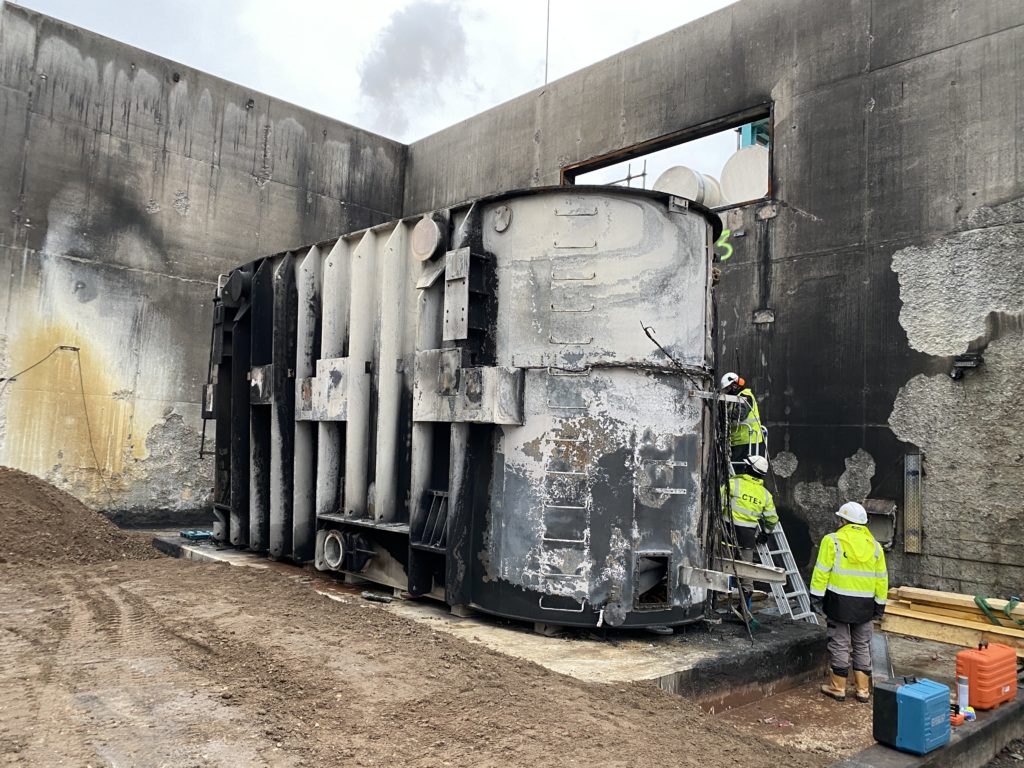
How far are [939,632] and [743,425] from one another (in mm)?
3106

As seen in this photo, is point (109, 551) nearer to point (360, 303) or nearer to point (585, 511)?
point (360, 303)

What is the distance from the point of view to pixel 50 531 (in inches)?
366

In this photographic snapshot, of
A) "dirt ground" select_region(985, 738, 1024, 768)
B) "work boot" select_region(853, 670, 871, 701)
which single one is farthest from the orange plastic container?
"work boot" select_region(853, 670, 871, 701)

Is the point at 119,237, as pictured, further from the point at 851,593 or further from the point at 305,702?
the point at 851,593

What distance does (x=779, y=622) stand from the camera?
6.78 meters

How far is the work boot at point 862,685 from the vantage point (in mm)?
5965

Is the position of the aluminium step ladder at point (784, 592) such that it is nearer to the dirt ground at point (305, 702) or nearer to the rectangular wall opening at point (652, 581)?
the rectangular wall opening at point (652, 581)

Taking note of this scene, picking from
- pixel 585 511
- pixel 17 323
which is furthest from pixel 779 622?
pixel 17 323

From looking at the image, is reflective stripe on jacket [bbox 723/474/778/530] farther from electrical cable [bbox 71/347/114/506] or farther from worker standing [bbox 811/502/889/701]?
electrical cable [bbox 71/347/114/506]

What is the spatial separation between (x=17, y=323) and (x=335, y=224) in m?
6.09

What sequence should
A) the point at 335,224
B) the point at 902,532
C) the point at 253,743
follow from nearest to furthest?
the point at 253,743
the point at 902,532
the point at 335,224

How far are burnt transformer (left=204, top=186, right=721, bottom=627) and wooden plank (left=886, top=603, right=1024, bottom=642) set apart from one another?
3.15 metres

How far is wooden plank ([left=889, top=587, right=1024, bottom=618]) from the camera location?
25.0 feet

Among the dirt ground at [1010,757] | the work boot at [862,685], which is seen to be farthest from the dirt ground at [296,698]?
the work boot at [862,685]
